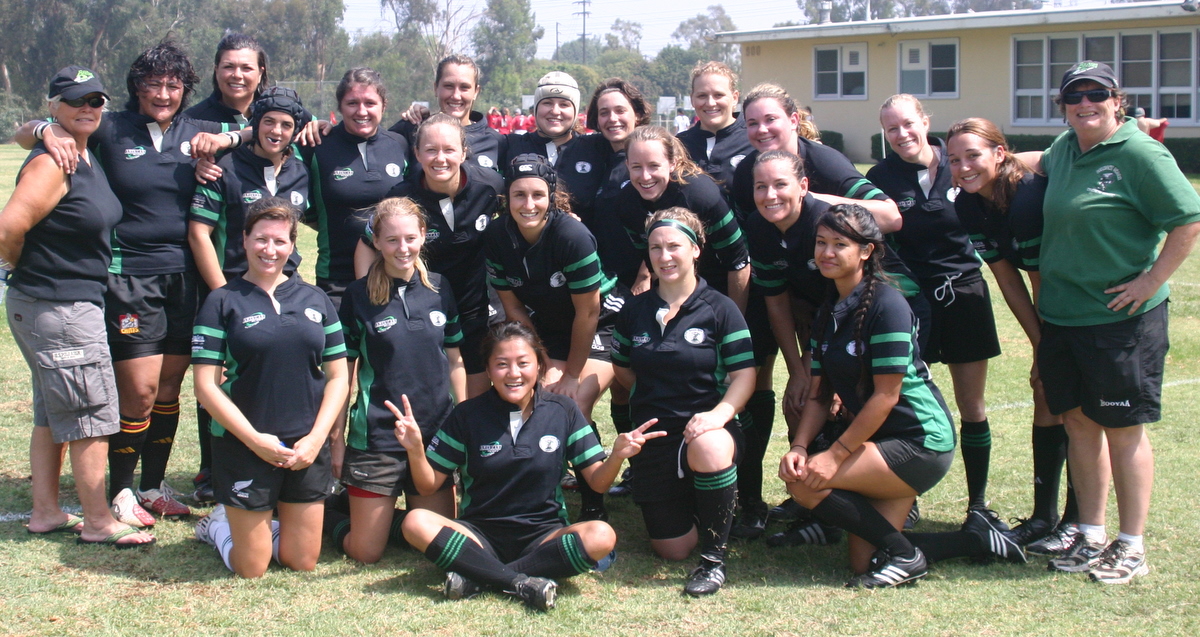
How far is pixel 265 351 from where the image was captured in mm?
4219

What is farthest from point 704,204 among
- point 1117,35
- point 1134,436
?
→ point 1117,35

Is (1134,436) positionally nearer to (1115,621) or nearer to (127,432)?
(1115,621)

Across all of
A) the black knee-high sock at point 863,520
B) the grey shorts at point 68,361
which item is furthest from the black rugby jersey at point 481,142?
the black knee-high sock at point 863,520

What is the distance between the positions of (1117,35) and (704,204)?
24548 mm

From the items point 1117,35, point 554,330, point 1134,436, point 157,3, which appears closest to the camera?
point 1134,436

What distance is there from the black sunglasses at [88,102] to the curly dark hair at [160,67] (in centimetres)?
22

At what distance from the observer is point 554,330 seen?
5.05 meters

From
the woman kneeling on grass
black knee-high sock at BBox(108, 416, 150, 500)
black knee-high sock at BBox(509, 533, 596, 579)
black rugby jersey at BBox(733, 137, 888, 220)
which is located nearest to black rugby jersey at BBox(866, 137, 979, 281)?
black rugby jersey at BBox(733, 137, 888, 220)

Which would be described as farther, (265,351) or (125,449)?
(125,449)

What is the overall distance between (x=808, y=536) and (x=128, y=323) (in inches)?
130

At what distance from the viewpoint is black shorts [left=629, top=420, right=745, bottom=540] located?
445 centimetres

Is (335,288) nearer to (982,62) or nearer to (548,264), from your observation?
(548,264)

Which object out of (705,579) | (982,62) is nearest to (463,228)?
(705,579)

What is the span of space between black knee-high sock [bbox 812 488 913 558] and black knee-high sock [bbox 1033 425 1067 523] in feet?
2.95
